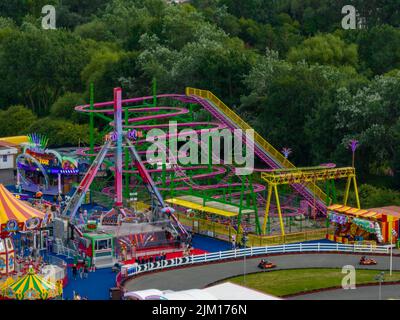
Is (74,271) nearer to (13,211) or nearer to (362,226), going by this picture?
(13,211)

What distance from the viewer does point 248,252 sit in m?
59.7

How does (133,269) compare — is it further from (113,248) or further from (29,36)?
(29,36)

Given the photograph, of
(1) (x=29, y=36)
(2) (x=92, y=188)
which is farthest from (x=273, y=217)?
(1) (x=29, y=36)

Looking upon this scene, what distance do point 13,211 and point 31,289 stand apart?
8297 mm

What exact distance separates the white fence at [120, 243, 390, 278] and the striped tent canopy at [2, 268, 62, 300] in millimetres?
5075

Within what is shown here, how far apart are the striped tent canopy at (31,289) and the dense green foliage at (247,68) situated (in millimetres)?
34010

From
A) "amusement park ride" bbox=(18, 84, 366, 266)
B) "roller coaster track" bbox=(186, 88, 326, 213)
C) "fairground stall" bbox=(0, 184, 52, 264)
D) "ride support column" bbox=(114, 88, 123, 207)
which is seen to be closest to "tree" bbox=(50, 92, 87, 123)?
"amusement park ride" bbox=(18, 84, 366, 266)

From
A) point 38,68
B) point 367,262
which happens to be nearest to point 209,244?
point 367,262

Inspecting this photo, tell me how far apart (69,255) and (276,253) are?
1317cm

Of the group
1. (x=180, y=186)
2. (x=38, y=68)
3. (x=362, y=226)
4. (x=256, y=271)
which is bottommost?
(x=256, y=271)

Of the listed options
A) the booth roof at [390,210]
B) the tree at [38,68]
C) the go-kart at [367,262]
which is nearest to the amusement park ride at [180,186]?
the booth roof at [390,210]

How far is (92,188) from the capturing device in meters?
81.6

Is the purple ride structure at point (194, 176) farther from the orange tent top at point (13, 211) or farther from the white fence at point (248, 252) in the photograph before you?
the white fence at point (248, 252)

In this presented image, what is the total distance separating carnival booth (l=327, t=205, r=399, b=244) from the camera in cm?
6406
